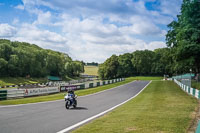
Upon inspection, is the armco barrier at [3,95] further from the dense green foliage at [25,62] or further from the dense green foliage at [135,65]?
the dense green foliage at [135,65]

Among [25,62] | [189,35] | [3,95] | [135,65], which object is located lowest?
[3,95]

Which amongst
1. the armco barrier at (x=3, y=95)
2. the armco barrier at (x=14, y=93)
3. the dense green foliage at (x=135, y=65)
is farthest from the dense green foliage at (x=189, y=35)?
the dense green foliage at (x=135, y=65)

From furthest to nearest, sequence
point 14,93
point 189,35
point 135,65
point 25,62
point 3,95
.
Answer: point 135,65 → point 25,62 → point 189,35 → point 14,93 → point 3,95

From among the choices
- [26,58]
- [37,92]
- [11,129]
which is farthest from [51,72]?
[11,129]

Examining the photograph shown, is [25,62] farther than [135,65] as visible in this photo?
No

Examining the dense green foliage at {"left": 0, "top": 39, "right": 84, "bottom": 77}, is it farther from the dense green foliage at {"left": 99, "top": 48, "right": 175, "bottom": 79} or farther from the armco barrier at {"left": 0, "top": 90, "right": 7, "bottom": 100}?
the armco barrier at {"left": 0, "top": 90, "right": 7, "bottom": 100}

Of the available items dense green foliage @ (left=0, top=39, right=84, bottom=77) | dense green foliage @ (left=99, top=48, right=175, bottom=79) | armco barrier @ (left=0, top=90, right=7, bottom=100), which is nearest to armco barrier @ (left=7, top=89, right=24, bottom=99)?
armco barrier @ (left=0, top=90, right=7, bottom=100)

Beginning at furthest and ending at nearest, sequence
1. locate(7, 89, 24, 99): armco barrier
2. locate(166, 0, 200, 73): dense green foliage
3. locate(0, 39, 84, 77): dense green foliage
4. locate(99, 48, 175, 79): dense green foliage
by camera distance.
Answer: locate(99, 48, 175, 79): dense green foliage < locate(0, 39, 84, 77): dense green foliage < locate(166, 0, 200, 73): dense green foliage < locate(7, 89, 24, 99): armco barrier

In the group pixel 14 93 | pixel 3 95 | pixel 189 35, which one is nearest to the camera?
pixel 3 95

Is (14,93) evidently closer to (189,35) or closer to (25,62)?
(189,35)

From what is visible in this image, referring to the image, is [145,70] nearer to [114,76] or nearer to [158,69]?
[158,69]

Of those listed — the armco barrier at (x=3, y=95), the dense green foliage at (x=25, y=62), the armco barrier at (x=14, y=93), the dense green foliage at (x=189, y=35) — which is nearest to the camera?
the armco barrier at (x=3, y=95)

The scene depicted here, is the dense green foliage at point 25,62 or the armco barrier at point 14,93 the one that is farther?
the dense green foliage at point 25,62

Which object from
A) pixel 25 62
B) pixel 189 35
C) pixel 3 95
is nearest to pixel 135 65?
pixel 25 62
